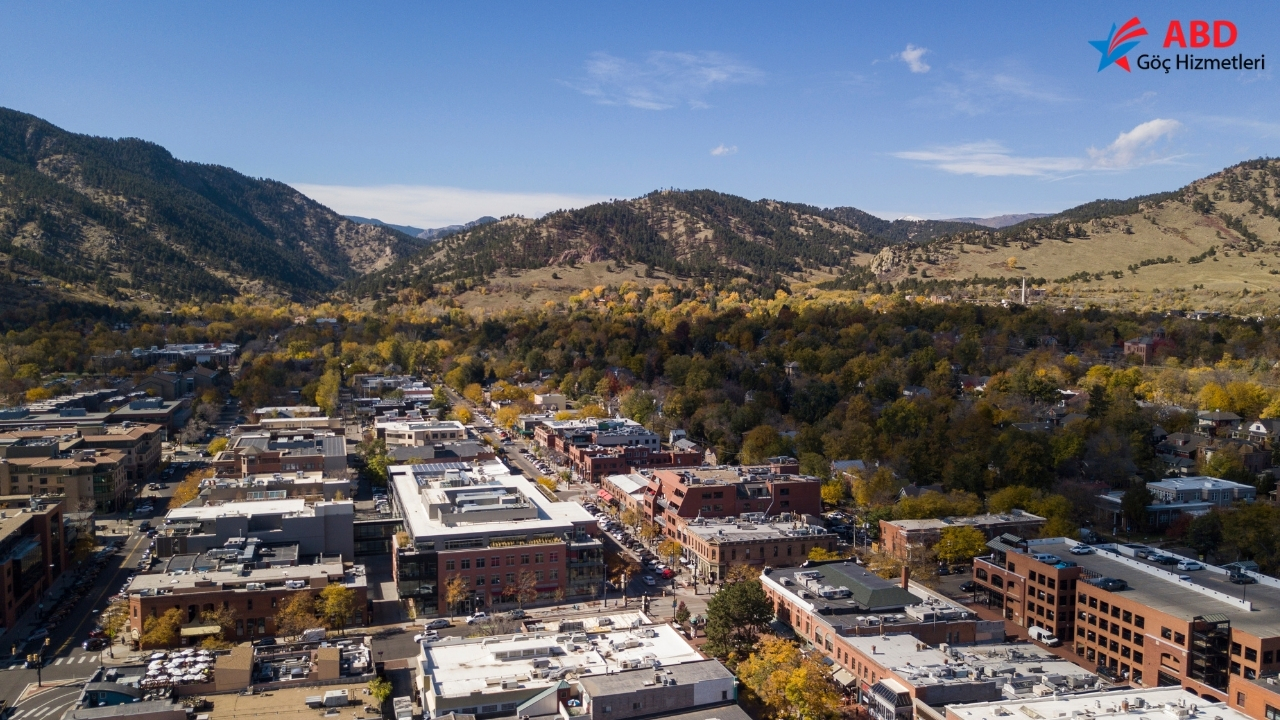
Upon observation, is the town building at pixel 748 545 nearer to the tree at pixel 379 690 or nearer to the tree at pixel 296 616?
the tree at pixel 296 616

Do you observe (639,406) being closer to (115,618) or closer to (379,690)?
(115,618)

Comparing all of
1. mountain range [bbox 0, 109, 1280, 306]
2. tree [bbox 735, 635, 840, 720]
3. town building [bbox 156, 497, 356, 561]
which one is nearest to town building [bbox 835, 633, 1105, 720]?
tree [bbox 735, 635, 840, 720]

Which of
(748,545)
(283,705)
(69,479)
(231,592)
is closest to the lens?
(283,705)

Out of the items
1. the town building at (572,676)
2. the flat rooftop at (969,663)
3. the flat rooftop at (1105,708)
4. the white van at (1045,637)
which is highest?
the flat rooftop at (1105,708)

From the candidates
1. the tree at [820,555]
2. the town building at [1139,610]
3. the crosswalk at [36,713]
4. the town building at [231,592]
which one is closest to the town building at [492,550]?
the town building at [231,592]

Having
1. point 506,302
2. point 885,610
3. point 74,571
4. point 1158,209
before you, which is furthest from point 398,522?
point 1158,209

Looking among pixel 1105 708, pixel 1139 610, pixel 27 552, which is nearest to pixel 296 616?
pixel 27 552

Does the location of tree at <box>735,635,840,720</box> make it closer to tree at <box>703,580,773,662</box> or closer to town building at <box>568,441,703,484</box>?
tree at <box>703,580,773,662</box>
